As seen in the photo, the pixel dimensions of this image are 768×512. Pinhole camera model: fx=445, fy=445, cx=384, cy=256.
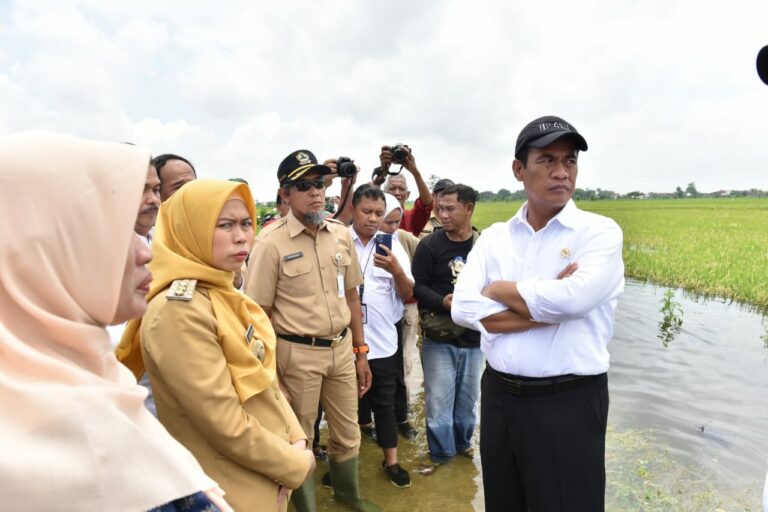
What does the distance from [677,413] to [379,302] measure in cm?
333

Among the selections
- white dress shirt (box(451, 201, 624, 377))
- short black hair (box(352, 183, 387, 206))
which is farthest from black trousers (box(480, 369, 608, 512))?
short black hair (box(352, 183, 387, 206))

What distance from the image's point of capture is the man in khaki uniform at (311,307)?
2693 mm

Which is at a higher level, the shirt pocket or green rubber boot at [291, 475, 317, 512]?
the shirt pocket

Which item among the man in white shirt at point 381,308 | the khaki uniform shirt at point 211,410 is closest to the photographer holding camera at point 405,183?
the man in white shirt at point 381,308

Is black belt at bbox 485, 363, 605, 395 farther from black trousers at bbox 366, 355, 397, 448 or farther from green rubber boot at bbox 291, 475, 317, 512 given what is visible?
black trousers at bbox 366, 355, 397, 448

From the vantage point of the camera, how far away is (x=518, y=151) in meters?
2.09

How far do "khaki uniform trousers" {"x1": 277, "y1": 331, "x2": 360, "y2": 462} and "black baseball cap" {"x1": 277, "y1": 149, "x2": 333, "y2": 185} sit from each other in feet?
3.35

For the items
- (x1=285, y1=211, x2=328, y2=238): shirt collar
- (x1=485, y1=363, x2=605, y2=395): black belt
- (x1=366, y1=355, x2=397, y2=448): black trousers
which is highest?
(x1=285, y1=211, x2=328, y2=238): shirt collar

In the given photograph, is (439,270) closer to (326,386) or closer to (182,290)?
(326,386)

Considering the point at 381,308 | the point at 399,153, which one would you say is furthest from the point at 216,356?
the point at 399,153

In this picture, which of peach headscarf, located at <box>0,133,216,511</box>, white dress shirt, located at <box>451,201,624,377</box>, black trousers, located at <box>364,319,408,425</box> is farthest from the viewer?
black trousers, located at <box>364,319,408,425</box>

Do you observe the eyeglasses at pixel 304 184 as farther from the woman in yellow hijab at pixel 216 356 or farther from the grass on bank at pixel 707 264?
the grass on bank at pixel 707 264

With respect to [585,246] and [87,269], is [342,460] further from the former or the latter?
[87,269]

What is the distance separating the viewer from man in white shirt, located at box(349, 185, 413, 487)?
334 centimetres
